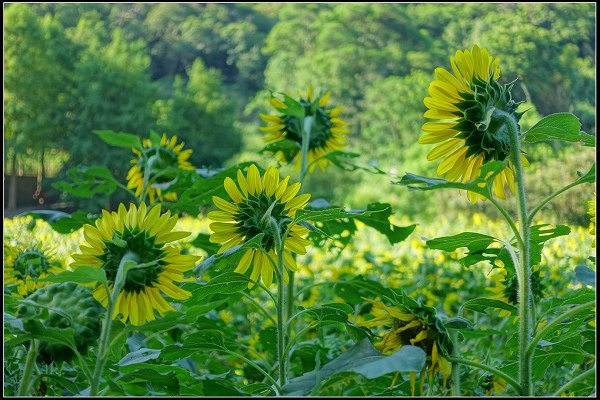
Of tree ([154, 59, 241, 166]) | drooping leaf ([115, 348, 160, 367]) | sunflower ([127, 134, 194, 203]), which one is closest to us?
drooping leaf ([115, 348, 160, 367])

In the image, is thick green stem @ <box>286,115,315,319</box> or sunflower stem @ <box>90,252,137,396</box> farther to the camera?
thick green stem @ <box>286,115,315,319</box>

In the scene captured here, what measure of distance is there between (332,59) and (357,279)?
1007 cm

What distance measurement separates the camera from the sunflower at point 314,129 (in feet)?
3.00

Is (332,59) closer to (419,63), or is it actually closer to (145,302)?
(419,63)

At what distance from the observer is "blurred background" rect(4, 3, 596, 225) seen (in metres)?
7.65

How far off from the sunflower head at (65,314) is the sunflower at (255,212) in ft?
0.39

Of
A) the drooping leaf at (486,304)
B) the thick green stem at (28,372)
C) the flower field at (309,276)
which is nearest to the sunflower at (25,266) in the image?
the flower field at (309,276)

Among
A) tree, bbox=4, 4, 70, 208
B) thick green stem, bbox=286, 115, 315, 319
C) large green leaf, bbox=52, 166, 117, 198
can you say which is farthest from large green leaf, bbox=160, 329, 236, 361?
tree, bbox=4, 4, 70, 208

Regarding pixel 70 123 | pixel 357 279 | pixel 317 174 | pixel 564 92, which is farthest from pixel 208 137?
pixel 357 279

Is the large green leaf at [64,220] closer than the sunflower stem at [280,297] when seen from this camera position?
No

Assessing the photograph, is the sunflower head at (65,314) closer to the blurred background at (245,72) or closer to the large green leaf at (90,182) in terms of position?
the large green leaf at (90,182)

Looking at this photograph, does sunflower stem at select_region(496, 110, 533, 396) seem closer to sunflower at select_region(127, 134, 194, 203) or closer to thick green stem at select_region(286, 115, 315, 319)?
thick green stem at select_region(286, 115, 315, 319)

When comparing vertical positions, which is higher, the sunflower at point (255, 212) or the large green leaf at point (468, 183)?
the sunflower at point (255, 212)

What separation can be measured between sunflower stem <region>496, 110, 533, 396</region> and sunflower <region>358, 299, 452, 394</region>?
43 millimetres
